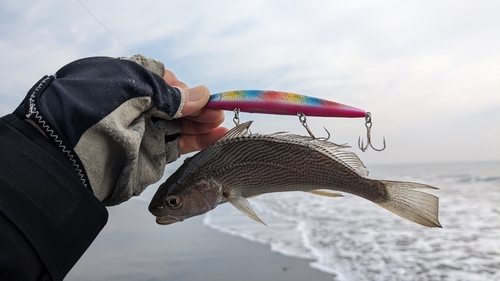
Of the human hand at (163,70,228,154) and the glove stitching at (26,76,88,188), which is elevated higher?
the human hand at (163,70,228,154)

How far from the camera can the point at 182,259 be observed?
508cm

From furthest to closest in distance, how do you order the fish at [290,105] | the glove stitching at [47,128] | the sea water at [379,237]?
the sea water at [379,237] < the fish at [290,105] < the glove stitching at [47,128]

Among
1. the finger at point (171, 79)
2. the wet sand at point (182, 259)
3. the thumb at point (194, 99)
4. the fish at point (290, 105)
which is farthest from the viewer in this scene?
the wet sand at point (182, 259)

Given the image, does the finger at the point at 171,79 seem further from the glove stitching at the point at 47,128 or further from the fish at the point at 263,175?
the glove stitching at the point at 47,128

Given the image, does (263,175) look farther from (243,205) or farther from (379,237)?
(379,237)

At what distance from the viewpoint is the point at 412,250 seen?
5.38 metres

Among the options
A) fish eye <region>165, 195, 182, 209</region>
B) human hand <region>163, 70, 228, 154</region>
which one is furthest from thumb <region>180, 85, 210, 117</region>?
fish eye <region>165, 195, 182, 209</region>

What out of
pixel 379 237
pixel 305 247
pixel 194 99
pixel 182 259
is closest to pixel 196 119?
pixel 194 99

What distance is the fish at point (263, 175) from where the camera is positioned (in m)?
2.09

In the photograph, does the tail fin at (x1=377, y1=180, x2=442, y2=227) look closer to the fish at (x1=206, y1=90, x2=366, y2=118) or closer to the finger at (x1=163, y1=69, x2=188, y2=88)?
the fish at (x1=206, y1=90, x2=366, y2=118)

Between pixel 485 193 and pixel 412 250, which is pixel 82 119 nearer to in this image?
pixel 412 250

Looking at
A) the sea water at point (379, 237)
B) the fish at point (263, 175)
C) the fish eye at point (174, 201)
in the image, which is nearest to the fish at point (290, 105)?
the fish at point (263, 175)

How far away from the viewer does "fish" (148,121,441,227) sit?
2.09m

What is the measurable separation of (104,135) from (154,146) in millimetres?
662
